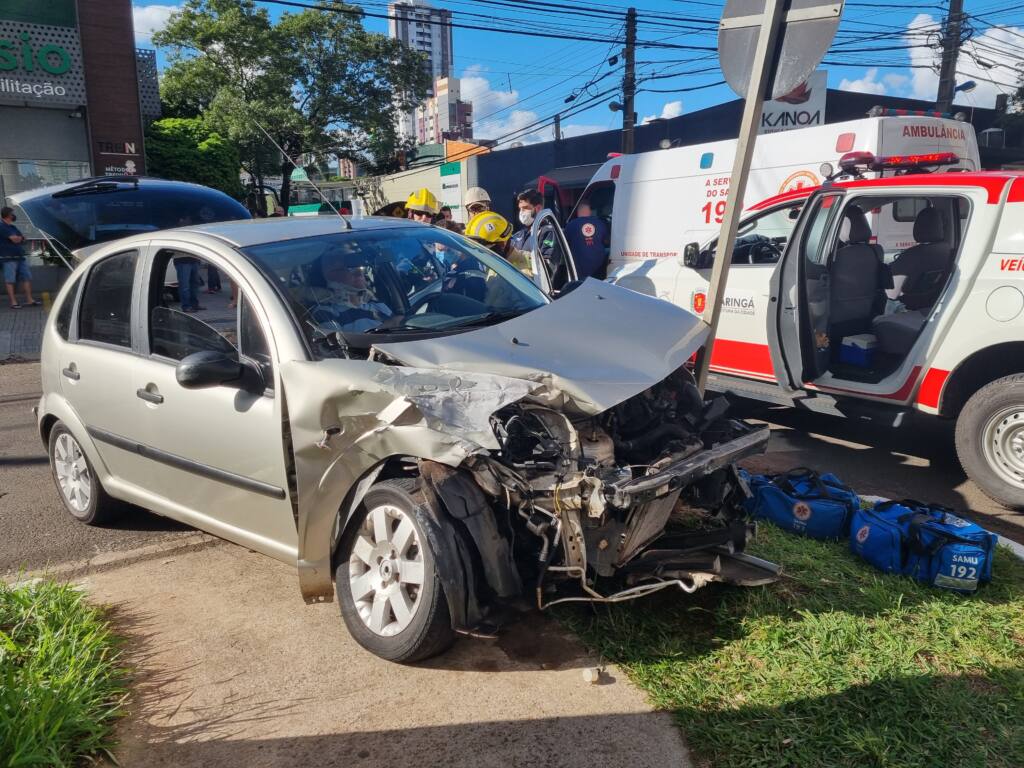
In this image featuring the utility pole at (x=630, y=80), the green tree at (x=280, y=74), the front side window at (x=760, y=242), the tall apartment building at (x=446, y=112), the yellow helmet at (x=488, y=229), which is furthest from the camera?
the tall apartment building at (x=446, y=112)

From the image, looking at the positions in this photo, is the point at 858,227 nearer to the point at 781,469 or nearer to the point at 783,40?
the point at 781,469

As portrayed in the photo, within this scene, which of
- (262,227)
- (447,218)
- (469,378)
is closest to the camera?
(469,378)

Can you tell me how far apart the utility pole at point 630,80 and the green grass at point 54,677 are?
1996cm

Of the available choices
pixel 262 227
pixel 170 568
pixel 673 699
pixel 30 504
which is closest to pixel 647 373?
pixel 673 699

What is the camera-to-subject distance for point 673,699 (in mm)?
2854

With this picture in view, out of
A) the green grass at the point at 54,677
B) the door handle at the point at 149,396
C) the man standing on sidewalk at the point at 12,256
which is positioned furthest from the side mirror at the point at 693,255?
the man standing on sidewalk at the point at 12,256

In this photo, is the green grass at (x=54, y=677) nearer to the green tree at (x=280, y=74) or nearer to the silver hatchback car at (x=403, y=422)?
the silver hatchback car at (x=403, y=422)

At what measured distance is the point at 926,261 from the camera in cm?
604

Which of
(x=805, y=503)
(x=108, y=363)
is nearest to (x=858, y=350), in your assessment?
(x=805, y=503)

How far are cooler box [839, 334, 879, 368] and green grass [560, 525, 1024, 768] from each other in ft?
7.89

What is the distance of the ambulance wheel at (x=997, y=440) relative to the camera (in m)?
4.70

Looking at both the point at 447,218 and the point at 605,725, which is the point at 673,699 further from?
the point at 447,218

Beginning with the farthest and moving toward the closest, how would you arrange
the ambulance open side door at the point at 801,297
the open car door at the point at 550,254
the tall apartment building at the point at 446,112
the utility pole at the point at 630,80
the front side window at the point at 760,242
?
the tall apartment building at the point at 446,112 → the utility pole at the point at 630,80 → the open car door at the point at 550,254 → the front side window at the point at 760,242 → the ambulance open side door at the point at 801,297

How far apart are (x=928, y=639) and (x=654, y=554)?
3.68 feet
